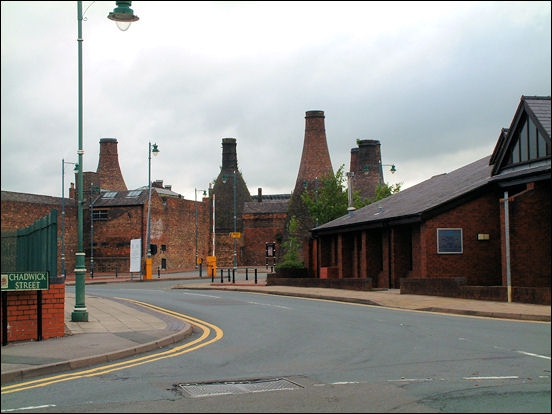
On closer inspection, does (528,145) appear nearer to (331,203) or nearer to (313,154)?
(331,203)

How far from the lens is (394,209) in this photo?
3183cm

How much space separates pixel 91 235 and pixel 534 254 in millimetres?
54144

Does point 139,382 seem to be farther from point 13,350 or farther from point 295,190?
point 295,190

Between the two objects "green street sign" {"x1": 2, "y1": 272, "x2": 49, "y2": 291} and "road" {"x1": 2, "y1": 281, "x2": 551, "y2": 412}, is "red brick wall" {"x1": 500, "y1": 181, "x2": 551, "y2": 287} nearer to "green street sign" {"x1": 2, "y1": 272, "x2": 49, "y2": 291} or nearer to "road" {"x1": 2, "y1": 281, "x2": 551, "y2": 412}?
"road" {"x1": 2, "y1": 281, "x2": 551, "y2": 412}

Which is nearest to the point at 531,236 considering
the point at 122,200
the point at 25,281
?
the point at 25,281

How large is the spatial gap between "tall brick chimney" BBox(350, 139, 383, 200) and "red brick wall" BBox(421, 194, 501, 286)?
2249 inches

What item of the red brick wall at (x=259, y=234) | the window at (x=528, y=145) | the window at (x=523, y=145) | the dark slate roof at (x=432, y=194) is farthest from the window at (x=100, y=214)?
the window at (x=523, y=145)

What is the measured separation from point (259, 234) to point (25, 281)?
7902 centimetres

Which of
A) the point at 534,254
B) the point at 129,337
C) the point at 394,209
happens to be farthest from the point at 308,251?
the point at 129,337

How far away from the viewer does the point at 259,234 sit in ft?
300

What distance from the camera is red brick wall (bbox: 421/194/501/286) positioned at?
1038 inches

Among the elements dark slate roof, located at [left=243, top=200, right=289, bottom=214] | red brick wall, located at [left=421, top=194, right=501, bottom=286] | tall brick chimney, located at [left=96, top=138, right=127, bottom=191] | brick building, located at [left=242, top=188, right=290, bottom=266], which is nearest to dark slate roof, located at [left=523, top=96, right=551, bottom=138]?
red brick wall, located at [left=421, top=194, right=501, bottom=286]

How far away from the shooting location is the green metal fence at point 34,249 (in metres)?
12.8

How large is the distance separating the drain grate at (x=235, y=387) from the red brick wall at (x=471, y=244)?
60.2ft
